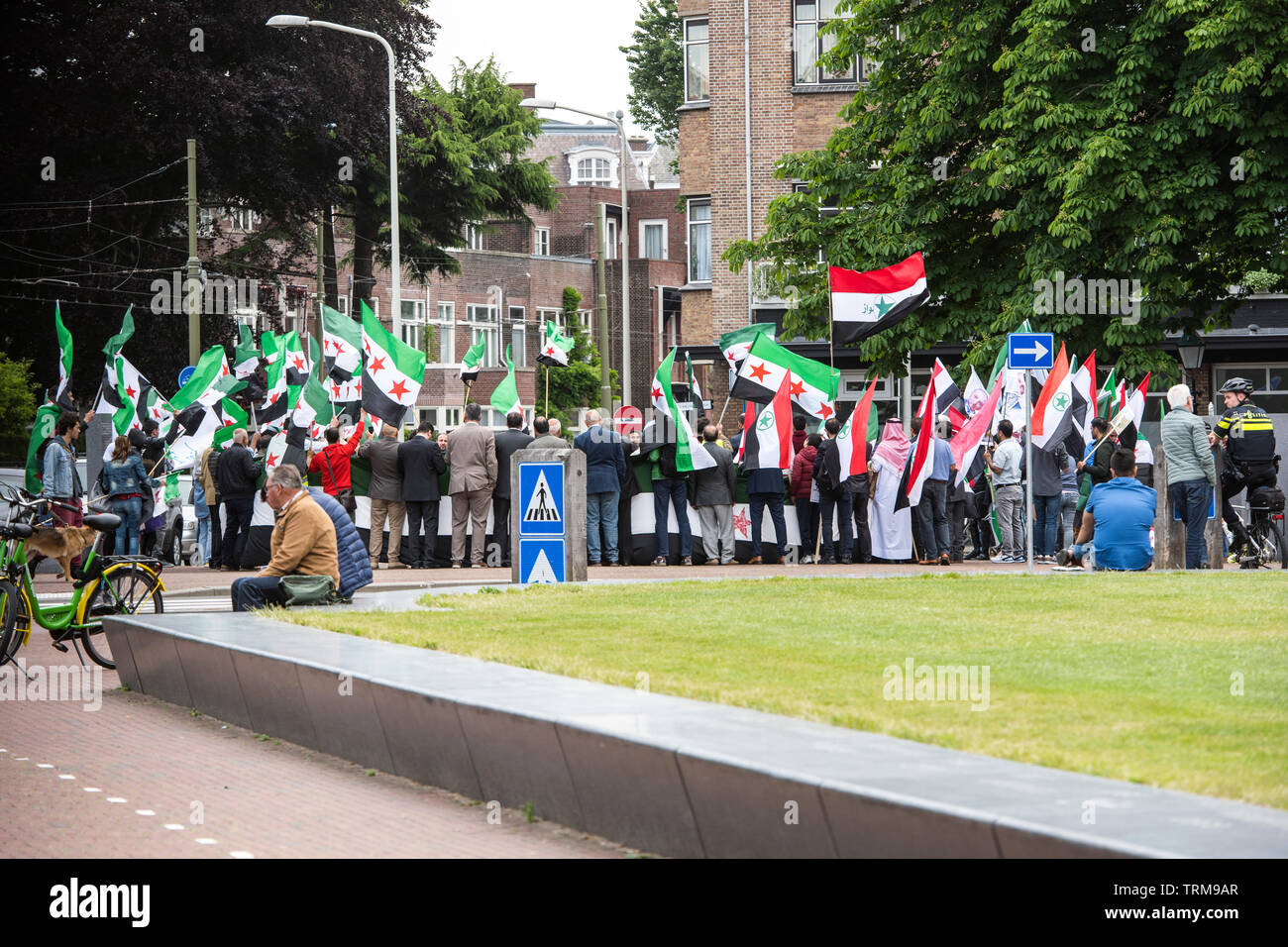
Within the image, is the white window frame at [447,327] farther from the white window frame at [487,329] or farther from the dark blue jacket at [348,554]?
the dark blue jacket at [348,554]

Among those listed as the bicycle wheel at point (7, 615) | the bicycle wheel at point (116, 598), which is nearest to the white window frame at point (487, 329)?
the bicycle wheel at point (116, 598)

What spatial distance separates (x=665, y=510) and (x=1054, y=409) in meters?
5.63

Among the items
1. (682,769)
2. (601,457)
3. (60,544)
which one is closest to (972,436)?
(601,457)

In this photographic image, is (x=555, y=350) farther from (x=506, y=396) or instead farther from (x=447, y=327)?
(x=447, y=327)

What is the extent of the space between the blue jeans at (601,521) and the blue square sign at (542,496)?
6.48 m

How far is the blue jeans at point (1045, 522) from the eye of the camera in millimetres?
22203

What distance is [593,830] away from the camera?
727 cm

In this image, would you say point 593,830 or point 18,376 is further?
point 18,376

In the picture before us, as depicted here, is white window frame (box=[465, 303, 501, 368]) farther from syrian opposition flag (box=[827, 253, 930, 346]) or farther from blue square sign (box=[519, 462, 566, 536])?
blue square sign (box=[519, 462, 566, 536])

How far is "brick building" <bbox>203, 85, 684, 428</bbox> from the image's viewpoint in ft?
233

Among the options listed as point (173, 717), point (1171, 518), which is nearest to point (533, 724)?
point (173, 717)

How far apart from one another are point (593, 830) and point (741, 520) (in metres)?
16.6

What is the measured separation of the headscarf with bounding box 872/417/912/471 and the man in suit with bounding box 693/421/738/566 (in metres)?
2.11

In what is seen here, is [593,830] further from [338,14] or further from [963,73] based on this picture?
[338,14]
